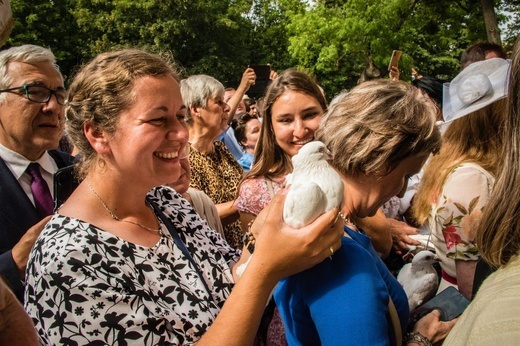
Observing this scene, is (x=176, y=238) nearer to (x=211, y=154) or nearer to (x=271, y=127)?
(x=271, y=127)

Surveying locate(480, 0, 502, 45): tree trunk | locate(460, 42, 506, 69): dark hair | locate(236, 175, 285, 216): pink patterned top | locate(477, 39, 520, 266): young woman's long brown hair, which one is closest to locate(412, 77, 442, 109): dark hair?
locate(460, 42, 506, 69): dark hair

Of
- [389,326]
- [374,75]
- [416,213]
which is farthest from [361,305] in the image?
[374,75]

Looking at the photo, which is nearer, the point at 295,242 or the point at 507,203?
the point at 507,203

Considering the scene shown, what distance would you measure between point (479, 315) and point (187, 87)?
12.0 ft

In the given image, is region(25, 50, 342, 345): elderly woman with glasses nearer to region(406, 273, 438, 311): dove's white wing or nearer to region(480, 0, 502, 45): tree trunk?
region(406, 273, 438, 311): dove's white wing

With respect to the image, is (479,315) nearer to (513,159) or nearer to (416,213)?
(513,159)

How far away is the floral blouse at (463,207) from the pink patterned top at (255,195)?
1.17m

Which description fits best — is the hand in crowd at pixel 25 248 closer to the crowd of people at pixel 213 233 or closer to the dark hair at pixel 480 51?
the crowd of people at pixel 213 233

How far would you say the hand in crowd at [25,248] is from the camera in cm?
214

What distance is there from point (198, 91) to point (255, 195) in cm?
131

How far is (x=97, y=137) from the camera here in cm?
191

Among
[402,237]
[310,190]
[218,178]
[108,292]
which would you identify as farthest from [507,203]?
[218,178]

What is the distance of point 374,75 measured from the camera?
7.57m

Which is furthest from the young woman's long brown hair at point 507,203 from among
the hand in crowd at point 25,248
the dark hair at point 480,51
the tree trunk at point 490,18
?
the tree trunk at point 490,18
